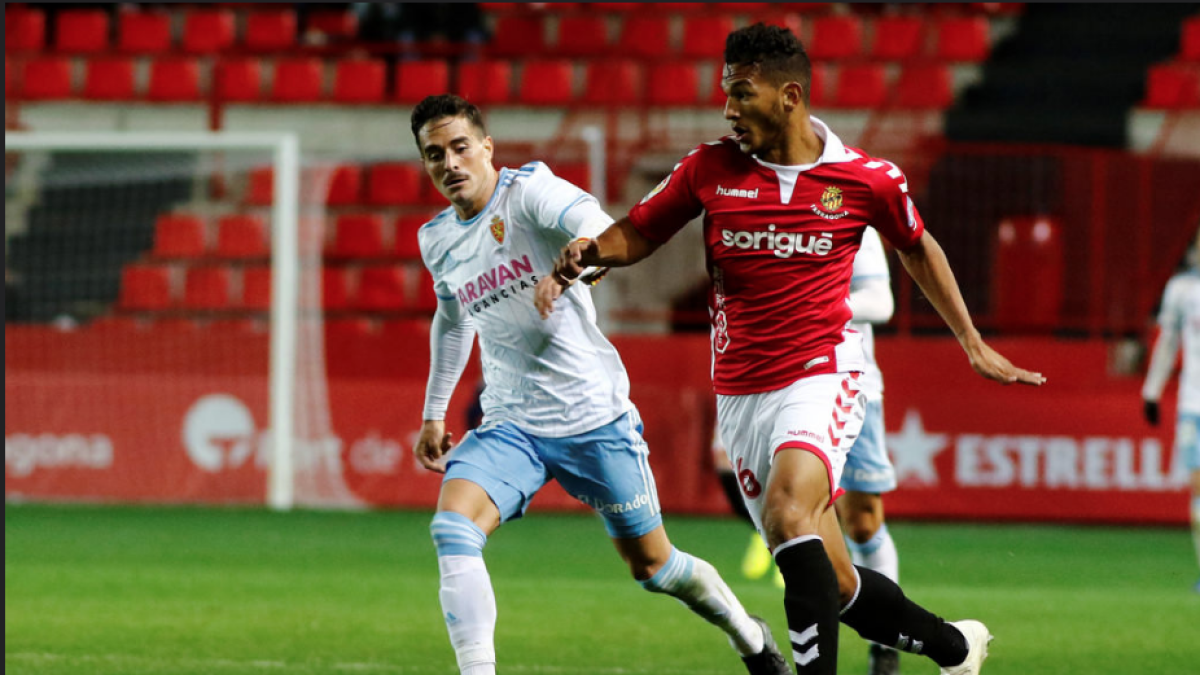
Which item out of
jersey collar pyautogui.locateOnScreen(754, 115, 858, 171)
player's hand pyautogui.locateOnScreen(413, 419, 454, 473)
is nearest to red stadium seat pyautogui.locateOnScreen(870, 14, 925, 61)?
player's hand pyautogui.locateOnScreen(413, 419, 454, 473)

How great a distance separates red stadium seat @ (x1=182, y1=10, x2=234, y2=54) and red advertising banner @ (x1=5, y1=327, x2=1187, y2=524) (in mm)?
6019

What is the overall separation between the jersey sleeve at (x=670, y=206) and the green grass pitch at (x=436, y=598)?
2.13m

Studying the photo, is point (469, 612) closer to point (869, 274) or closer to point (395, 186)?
point (869, 274)

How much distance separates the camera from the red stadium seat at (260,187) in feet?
53.4

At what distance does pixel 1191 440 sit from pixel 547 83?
10.2 metres

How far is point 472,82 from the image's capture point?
18781 millimetres

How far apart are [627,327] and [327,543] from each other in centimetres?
411

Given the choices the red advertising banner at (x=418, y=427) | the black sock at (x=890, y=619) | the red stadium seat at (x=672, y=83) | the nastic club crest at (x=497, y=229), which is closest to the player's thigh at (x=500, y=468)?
the nastic club crest at (x=497, y=229)

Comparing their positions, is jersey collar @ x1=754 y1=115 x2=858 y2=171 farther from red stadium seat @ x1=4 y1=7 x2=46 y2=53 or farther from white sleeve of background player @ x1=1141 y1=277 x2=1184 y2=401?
red stadium seat @ x1=4 y1=7 x2=46 y2=53

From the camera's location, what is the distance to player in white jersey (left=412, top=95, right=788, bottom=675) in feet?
18.0

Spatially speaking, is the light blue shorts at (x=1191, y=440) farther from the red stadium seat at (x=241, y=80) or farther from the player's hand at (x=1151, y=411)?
the red stadium seat at (x=241, y=80)

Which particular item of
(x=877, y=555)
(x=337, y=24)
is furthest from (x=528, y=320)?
(x=337, y=24)

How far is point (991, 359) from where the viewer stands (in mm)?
5215

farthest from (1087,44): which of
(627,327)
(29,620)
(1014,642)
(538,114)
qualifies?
(29,620)
